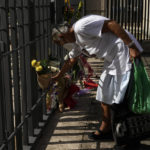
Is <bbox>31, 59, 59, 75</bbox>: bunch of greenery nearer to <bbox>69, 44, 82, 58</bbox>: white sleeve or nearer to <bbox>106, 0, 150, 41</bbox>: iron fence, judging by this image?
<bbox>69, 44, 82, 58</bbox>: white sleeve

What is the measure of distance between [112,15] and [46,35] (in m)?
5.93

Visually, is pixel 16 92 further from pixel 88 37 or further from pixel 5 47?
pixel 88 37

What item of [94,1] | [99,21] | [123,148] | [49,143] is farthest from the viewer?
[94,1]

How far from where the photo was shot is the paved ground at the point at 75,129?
3439 millimetres

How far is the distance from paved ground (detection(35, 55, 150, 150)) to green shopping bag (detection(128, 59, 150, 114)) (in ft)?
2.01

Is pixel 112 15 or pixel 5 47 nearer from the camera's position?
pixel 5 47

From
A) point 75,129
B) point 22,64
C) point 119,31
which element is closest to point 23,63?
point 22,64

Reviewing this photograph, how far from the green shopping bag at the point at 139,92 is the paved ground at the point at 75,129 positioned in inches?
24.1

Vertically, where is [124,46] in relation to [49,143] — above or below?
above

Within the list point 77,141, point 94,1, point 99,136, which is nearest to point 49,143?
point 77,141

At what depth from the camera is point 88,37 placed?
2951 millimetres

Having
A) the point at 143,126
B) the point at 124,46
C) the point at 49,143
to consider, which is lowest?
the point at 49,143

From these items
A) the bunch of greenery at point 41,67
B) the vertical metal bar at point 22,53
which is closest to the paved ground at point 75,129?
the vertical metal bar at point 22,53

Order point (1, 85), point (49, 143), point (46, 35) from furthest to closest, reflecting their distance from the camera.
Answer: point (46, 35), point (49, 143), point (1, 85)
